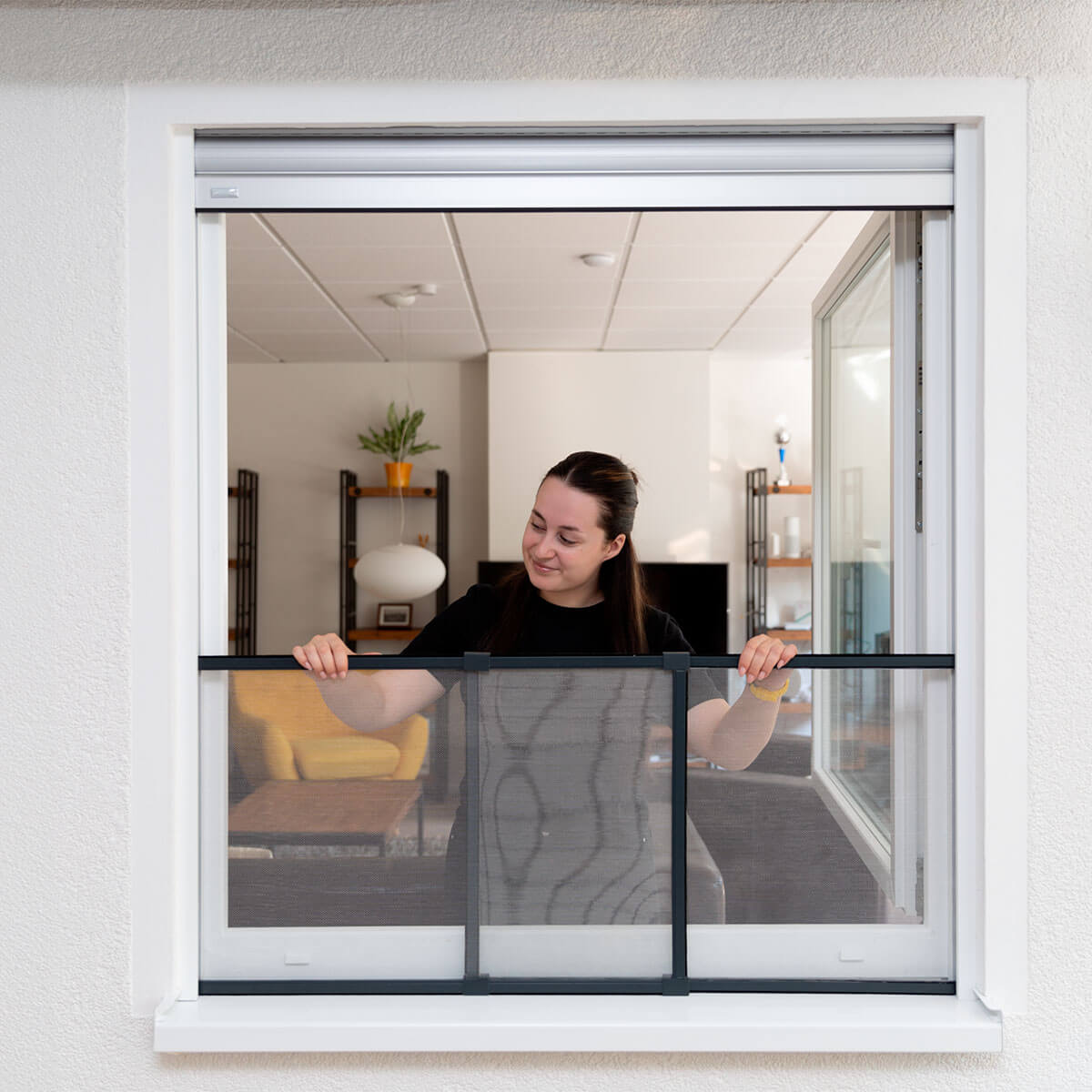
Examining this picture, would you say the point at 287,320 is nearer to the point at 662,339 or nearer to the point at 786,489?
the point at 662,339

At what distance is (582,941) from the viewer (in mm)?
1311

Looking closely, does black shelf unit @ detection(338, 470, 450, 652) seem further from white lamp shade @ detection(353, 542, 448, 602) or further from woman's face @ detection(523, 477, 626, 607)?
woman's face @ detection(523, 477, 626, 607)

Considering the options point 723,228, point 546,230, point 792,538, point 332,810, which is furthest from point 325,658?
point 792,538

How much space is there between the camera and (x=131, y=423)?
1267mm

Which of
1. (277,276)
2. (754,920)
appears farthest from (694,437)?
(754,920)

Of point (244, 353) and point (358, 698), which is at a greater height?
point (244, 353)

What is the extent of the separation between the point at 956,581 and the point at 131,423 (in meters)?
1.10

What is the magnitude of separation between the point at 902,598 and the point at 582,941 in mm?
661

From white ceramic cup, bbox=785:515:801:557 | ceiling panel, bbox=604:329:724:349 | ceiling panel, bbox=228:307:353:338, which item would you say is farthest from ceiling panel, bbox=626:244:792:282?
white ceramic cup, bbox=785:515:801:557

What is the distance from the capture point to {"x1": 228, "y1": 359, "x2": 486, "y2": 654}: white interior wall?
530cm

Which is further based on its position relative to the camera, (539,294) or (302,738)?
(539,294)

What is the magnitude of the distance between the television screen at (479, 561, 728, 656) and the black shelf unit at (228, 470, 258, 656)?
4.21 feet

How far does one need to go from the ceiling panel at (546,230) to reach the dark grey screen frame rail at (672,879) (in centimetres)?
204

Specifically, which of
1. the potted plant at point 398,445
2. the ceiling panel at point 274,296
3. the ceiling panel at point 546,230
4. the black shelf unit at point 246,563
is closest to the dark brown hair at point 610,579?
the ceiling panel at point 546,230
